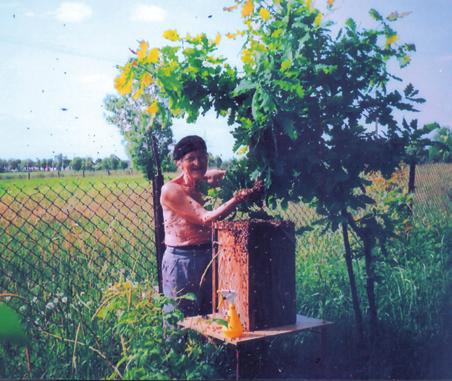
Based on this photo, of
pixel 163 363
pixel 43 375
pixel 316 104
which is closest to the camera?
pixel 163 363

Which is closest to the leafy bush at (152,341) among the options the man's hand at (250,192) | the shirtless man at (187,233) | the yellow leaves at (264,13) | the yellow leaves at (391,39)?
the shirtless man at (187,233)

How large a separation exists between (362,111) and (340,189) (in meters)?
0.60

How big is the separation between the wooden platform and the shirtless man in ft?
1.44

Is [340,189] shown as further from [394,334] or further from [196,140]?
[394,334]

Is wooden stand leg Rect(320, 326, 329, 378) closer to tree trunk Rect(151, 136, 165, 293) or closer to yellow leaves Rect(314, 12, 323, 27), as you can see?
tree trunk Rect(151, 136, 165, 293)

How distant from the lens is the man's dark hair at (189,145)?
3.53m

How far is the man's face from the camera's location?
355 centimetres

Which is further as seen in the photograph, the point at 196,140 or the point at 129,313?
the point at 196,140

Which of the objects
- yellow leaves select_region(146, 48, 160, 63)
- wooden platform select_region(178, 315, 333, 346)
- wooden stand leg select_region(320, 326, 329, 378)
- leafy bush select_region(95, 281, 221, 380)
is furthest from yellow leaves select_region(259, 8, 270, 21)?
wooden stand leg select_region(320, 326, 329, 378)

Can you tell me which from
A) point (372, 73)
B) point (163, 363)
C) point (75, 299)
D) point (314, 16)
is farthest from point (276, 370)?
point (314, 16)

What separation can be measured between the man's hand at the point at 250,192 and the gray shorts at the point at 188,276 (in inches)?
23.6

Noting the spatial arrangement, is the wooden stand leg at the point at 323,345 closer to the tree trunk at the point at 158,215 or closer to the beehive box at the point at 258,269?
the beehive box at the point at 258,269

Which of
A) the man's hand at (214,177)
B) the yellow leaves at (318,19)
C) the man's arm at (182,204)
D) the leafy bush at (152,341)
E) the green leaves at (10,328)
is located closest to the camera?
the green leaves at (10,328)

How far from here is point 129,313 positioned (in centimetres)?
262
